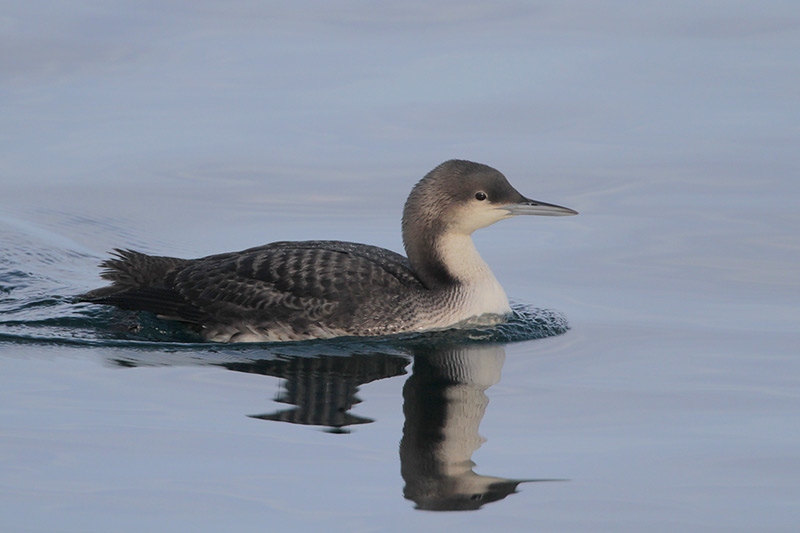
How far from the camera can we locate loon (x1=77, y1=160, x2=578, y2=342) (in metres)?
8.97

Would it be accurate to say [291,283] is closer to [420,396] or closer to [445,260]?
[445,260]

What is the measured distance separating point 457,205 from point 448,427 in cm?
224

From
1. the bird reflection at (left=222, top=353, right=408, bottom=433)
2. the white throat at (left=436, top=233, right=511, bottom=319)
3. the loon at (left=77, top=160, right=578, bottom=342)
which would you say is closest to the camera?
the bird reflection at (left=222, top=353, right=408, bottom=433)

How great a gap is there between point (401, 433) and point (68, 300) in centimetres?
362

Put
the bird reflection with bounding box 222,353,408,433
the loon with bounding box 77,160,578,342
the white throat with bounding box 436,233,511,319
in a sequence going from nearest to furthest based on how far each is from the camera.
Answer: the bird reflection with bounding box 222,353,408,433, the loon with bounding box 77,160,578,342, the white throat with bounding box 436,233,511,319

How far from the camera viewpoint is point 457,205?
9.18m

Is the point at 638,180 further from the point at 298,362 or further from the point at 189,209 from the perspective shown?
the point at 298,362

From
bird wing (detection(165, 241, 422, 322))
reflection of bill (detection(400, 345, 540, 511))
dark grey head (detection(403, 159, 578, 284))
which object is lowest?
reflection of bill (detection(400, 345, 540, 511))

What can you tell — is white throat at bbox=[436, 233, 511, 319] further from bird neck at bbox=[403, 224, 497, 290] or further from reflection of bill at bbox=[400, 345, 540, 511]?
reflection of bill at bbox=[400, 345, 540, 511]

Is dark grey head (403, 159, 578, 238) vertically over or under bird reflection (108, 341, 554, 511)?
over

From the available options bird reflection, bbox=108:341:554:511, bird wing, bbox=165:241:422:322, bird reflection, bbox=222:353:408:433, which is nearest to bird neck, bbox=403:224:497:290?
bird wing, bbox=165:241:422:322

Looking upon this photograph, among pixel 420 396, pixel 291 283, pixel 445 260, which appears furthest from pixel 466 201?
pixel 420 396

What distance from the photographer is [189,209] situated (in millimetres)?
12016

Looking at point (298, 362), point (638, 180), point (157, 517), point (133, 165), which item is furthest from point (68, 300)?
point (638, 180)
